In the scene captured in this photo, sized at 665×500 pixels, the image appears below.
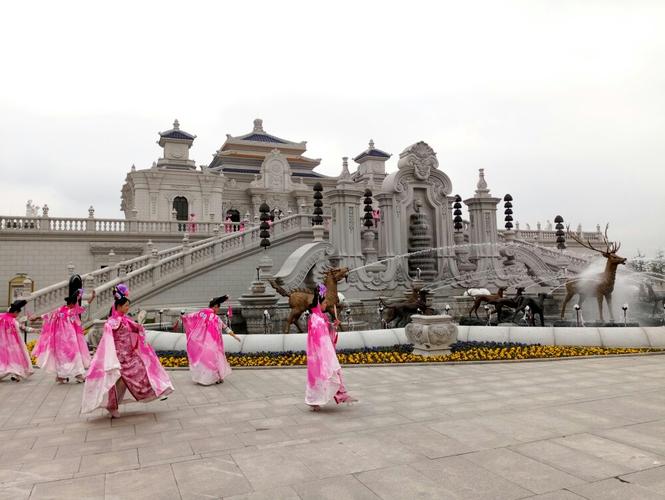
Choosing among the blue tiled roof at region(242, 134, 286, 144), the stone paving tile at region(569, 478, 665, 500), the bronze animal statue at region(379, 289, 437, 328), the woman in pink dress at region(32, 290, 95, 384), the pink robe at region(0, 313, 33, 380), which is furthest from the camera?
the blue tiled roof at region(242, 134, 286, 144)

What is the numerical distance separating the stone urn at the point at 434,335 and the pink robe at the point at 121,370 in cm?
659

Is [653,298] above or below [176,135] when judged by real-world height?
below

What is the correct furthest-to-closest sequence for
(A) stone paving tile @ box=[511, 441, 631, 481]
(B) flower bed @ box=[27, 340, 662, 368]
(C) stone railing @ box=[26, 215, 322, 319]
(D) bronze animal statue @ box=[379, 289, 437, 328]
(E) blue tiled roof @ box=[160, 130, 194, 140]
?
(E) blue tiled roof @ box=[160, 130, 194, 140] < (C) stone railing @ box=[26, 215, 322, 319] < (D) bronze animal statue @ box=[379, 289, 437, 328] < (B) flower bed @ box=[27, 340, 662, 368] < (A) stone paving tile @ box=[511, 441, 631, 481]

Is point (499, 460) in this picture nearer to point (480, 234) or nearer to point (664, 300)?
point (664, 300)

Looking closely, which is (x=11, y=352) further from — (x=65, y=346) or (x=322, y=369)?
(x=322, y=369)

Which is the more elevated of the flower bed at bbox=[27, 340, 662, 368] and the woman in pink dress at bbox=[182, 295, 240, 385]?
the woman in pink dress at bbox=[182, 295, 240, 385]

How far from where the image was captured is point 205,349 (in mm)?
9797

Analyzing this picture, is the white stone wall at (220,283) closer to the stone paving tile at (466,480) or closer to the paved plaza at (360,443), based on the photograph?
the paved plaza at (360,443)

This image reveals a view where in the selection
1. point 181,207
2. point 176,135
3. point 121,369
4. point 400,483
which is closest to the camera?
point 400,483

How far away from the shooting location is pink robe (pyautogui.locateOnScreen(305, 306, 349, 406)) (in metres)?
7.19

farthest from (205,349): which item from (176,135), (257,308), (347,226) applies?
(176,135)

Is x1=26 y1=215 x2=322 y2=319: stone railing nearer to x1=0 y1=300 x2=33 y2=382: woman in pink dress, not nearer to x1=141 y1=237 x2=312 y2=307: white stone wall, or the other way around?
x1=141 y1=237 x2=312 y2=307: white stone wall

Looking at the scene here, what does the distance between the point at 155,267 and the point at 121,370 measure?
15.6 meters

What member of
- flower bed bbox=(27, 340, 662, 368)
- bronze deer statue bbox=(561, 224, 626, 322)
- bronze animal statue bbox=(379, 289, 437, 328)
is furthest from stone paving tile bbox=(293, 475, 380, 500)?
bronze deer statue bbox=(561, 224, 626, 322)
